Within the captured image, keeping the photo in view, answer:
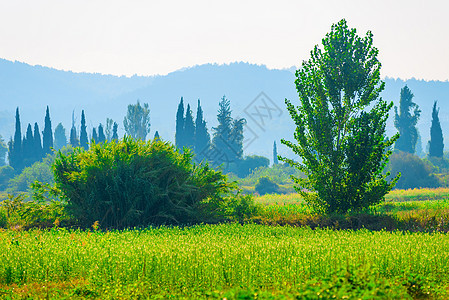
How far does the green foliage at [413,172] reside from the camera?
47969 mm

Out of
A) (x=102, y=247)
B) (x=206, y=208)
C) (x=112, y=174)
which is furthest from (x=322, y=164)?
(x=102, y=247)

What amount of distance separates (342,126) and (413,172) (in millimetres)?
36627

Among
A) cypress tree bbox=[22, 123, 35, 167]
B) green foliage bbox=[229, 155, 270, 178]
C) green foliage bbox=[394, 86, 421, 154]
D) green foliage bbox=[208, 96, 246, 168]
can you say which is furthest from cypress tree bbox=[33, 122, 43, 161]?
green foliage bbox=[394, 86, 421, 154]

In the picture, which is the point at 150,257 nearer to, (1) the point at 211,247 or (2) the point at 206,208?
(1) the point at 211,247

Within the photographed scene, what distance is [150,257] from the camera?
801 cm

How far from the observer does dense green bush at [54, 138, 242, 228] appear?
1555cm

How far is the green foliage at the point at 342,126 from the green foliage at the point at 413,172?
3472cm

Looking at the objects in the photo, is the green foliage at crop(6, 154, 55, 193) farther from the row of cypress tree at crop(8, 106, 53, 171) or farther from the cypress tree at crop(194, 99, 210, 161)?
the cypress tree at crop(194, 99, 210, 161)

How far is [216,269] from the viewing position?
7340 mm

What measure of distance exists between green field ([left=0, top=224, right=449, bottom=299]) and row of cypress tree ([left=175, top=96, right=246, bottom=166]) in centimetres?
5588

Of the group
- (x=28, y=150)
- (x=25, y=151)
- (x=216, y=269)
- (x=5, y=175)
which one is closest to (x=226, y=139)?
(x=28, y=150)

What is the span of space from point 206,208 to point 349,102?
7595 mm

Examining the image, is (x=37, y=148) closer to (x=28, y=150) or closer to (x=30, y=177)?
(x=28, y=150)

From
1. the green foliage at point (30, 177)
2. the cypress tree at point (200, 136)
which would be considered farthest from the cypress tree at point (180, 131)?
the green foliage at point (30, 177)
